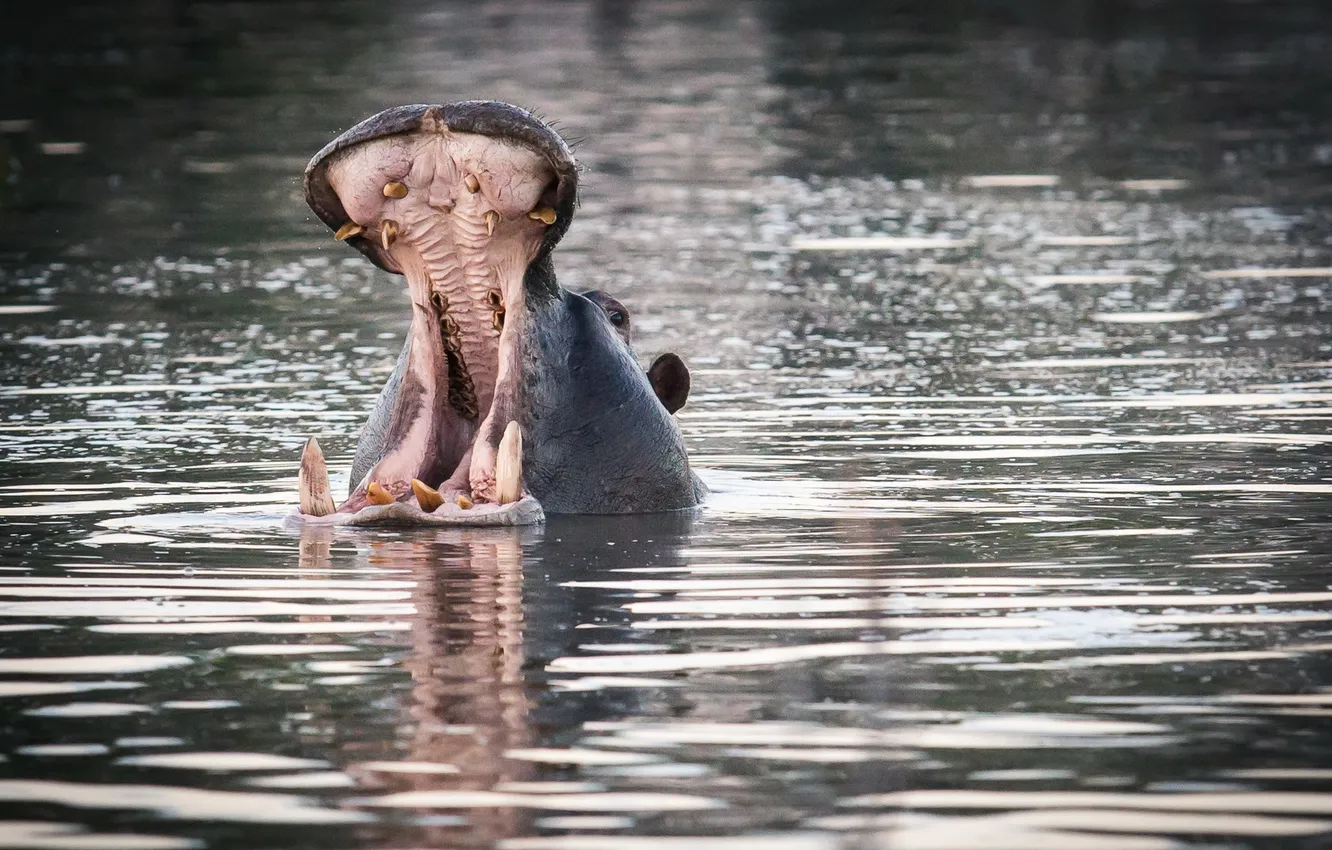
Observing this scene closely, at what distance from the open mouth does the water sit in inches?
9.4

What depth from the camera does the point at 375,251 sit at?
8539 millimetres

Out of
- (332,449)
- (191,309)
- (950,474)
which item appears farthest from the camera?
(191,309)

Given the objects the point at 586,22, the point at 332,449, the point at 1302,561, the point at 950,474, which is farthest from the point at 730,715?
the point at 586,22

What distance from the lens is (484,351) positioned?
29.1 ft

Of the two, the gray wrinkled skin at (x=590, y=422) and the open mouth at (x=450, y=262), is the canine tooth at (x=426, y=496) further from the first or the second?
the gray wrinkled skin at (x=590, y=422)

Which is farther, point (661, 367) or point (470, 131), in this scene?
point (661, 367)

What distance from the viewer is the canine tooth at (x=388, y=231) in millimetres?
8281

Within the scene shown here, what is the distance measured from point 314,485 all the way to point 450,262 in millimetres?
884

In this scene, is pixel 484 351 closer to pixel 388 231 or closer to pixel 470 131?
pixel 388 231

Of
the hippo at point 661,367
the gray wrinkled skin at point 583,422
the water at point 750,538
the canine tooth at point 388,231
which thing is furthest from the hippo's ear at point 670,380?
the canine tooth at point 388,231

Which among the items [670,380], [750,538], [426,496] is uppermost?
[670,380]

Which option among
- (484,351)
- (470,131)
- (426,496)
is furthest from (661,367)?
(470,131)

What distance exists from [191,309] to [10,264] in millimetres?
2637

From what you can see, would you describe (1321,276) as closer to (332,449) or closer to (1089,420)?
(1089,420)
